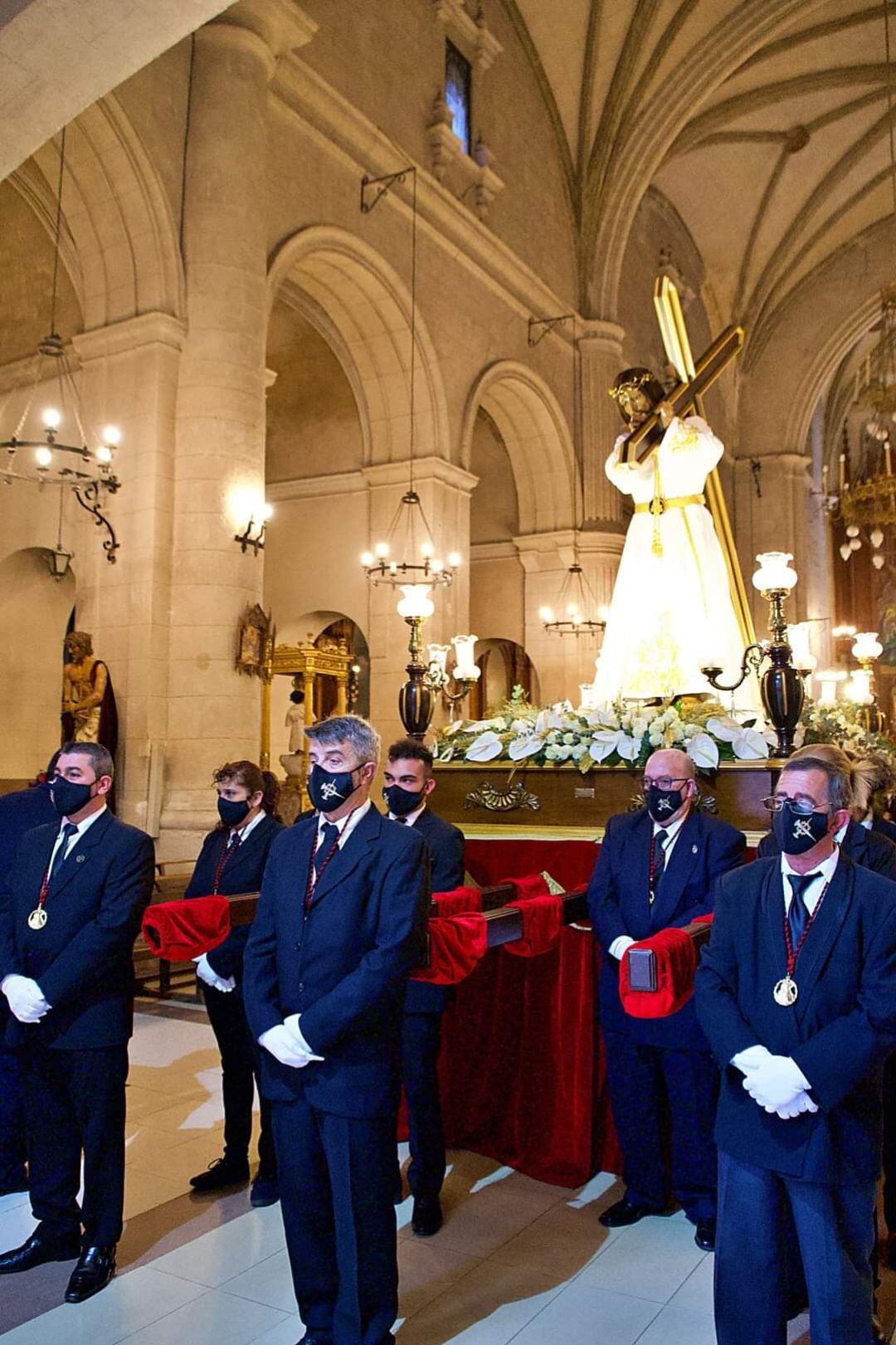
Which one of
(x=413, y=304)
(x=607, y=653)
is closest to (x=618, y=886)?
(x=607, y=653)

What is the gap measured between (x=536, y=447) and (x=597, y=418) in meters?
1.31

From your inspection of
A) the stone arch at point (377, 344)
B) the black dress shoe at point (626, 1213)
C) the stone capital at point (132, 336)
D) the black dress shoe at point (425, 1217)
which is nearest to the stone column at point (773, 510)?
the stone arch at point (377, 344)

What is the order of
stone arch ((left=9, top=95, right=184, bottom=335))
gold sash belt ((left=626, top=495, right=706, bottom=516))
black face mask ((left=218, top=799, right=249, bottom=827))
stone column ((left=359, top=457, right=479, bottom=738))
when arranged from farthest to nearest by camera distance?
stone column ((left=359, top=457, right=479, bottom=738)), stone arch ((left=9, top=95, right=184, bottom=335)), gold sash belt ((left=626, top=495, right=706, bottom=516)), black face mask ((left=218, top=799, right=249, bottom=827))

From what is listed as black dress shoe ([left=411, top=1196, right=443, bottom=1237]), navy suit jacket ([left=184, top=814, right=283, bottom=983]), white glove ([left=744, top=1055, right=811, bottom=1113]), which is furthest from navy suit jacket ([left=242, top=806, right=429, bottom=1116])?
navy suit jacket ([left=184, top=814, right=283, bottom=983])

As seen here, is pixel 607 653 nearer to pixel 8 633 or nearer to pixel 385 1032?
pixel 385 1032

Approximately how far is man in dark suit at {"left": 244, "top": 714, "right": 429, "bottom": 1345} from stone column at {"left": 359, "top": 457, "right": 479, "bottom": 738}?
35.8ft

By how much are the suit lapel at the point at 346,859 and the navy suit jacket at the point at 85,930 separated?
874 mm

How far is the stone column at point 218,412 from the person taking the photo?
32.5ft

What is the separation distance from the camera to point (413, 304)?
13.9 m

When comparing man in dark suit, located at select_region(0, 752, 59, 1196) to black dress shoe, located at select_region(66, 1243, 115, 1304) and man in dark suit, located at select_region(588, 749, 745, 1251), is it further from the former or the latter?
man in dark suit, located at select_region(588, 749, 745, 1251)

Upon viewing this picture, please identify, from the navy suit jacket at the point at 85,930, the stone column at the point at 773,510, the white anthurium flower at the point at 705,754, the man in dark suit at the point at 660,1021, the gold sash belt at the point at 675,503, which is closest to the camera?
the navy suit jacket at the point at 85,930

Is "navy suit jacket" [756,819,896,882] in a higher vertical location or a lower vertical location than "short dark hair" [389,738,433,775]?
lower

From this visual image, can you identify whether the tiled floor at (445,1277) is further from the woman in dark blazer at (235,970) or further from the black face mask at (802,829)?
the black face mask at (802,829)

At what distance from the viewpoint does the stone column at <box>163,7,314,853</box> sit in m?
9.91
